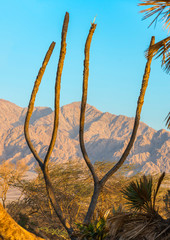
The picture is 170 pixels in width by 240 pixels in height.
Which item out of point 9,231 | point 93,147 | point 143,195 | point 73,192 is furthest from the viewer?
point 93,147

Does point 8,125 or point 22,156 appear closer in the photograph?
point 22,156

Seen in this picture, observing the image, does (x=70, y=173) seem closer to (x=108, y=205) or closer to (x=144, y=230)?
(x=108, y=205)

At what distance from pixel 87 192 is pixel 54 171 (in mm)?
1918

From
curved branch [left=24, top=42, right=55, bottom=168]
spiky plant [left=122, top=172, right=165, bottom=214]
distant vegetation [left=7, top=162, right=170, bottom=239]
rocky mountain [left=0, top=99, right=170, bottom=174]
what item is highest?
curved branch [left=24, top=42, right=55, bottom=168]

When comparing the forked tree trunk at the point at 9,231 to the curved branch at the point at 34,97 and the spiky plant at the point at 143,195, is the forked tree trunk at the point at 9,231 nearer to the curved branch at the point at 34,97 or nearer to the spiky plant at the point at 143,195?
the spiky plant at the point at 143,195

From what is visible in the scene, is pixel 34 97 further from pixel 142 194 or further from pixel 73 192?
pixel 73 192

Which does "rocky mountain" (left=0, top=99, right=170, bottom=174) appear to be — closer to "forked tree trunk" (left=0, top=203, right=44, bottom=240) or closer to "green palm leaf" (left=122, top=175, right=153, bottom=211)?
"green palm leaf" (left=122, top=175, right=153, bottom=211)

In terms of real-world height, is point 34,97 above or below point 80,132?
above

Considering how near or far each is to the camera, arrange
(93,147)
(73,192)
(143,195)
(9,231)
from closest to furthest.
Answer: (9,231) < (143,195) < (73,192) < (93,147)

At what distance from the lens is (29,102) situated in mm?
8141

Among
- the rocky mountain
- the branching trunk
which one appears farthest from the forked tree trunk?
the rocky mountain

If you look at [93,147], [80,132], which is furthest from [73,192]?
[93,147]

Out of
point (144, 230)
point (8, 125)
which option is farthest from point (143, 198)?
point (8, 125)

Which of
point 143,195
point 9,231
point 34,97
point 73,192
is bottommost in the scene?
point 73,192
